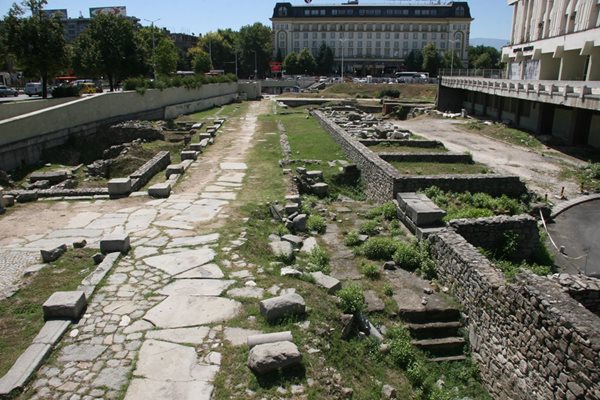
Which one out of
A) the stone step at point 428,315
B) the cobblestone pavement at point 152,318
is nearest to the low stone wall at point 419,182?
the stone step at point 428,315

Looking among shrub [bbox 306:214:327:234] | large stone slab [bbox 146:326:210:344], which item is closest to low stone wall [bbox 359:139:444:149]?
shrub [bbox 306:214:327:234]

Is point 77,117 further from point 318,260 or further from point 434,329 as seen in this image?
point 434,329

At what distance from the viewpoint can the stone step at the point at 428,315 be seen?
24.5ft

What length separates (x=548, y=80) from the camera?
35312 millimetres

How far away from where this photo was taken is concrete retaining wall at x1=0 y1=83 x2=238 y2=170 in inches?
621

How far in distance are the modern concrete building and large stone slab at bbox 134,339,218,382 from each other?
61.8 feet

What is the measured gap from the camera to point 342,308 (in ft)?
21.5

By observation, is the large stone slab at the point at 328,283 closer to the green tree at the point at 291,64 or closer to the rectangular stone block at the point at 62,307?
the rectangular stone block at the point at 62,307

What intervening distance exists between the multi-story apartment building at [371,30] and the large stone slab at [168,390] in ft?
346

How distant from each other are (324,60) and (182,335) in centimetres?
9793

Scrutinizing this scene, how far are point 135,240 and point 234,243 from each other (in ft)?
5.87

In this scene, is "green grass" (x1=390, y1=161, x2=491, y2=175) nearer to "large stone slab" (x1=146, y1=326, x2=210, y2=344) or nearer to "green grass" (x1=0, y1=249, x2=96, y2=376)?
"green grass" (x1=0, y1=249, x2=96, y2=376)

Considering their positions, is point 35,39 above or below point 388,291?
above

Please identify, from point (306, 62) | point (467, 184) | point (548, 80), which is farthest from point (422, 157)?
point (306, 62)
